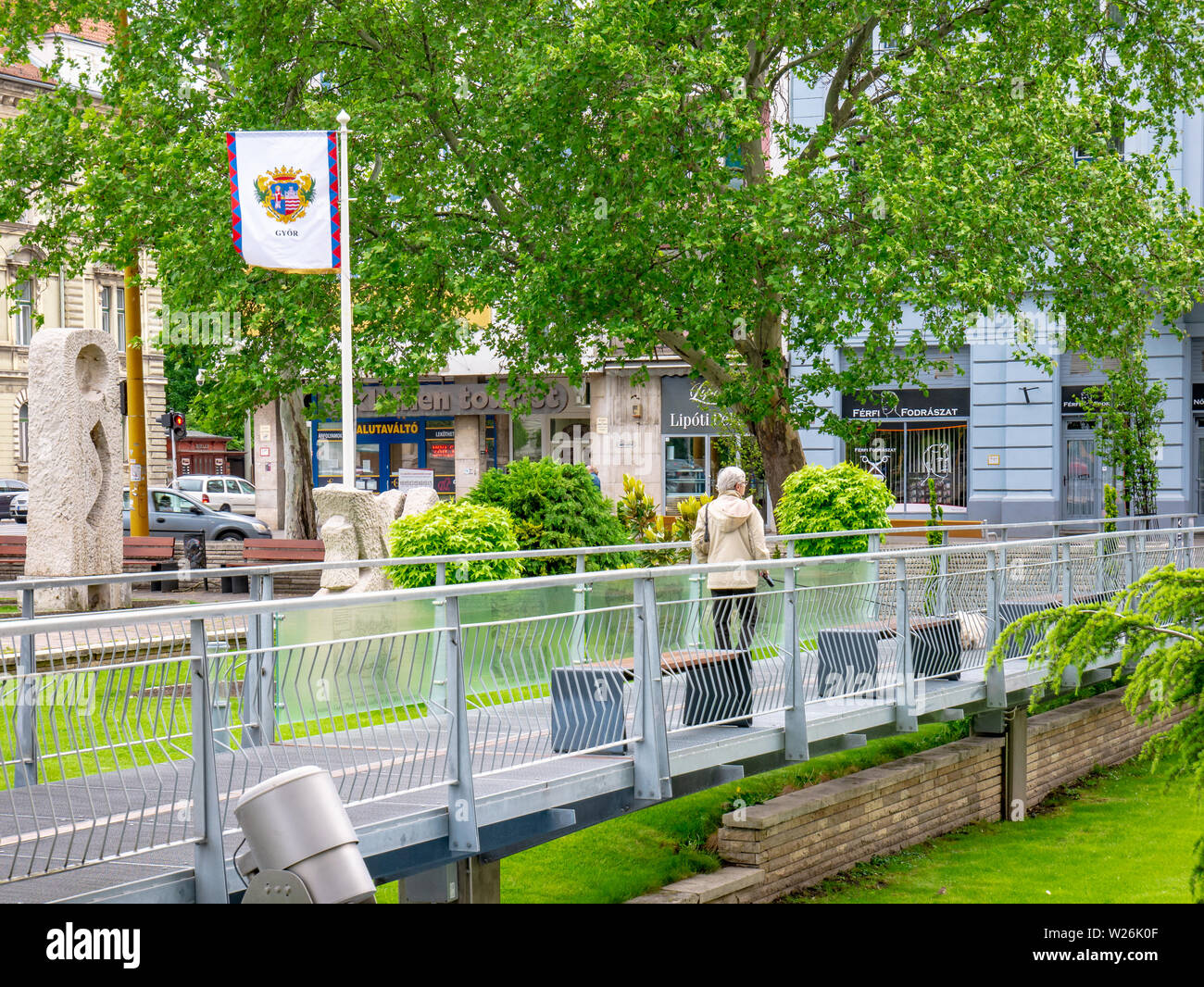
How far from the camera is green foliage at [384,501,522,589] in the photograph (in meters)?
13.3

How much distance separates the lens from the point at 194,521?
33094 millimetres

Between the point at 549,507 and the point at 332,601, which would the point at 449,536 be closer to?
the point at 549,507

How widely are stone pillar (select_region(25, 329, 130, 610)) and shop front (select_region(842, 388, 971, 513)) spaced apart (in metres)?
17.3

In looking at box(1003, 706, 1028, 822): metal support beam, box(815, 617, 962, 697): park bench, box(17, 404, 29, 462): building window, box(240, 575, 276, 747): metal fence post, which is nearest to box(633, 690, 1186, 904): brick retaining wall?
box(1003, 706, 1028, 822): metal support beam

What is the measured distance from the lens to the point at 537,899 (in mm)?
9305

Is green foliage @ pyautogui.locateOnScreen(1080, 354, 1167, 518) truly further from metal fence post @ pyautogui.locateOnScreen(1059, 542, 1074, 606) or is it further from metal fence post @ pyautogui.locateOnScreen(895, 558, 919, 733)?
metal fence post @ pyautogui.locateOnScreen(895, 558, 919, 733)

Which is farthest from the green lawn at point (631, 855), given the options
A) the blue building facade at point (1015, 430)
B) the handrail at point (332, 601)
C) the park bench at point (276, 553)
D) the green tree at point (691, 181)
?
the blue building facade at point (1015, 430)

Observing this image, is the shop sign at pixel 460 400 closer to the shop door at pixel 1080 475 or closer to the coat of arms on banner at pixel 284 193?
the shop door at pixel 1080 475

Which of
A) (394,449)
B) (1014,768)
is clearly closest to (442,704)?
(1014,768)

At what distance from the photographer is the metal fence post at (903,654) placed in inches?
394

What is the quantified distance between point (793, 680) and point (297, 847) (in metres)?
4.25

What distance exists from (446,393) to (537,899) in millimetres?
33941
